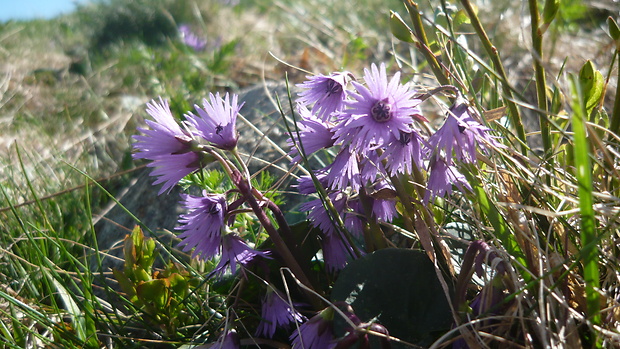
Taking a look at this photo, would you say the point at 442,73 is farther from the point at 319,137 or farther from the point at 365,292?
the point at 365,292

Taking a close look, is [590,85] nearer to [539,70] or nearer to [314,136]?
[539,70]

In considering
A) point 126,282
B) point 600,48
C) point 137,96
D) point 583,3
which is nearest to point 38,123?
point 137,96

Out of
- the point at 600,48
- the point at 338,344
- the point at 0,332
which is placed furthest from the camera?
the point at 600,48

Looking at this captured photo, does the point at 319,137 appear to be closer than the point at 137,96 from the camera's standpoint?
Yes

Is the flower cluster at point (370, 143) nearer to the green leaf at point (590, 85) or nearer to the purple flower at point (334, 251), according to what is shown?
the purple flower at point (334, 251)

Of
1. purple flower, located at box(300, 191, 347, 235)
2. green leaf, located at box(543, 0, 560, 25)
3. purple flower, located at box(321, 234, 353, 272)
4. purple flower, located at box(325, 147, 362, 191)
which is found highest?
green leaf, located at box(543, 0, 560, 25)

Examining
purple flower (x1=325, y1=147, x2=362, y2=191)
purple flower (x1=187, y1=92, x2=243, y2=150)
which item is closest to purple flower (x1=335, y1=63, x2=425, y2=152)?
purple flower (x1=325, y1=147, x2=362, y2=191)

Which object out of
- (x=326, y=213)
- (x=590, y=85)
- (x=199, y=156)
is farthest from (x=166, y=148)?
(x=590, y=85)

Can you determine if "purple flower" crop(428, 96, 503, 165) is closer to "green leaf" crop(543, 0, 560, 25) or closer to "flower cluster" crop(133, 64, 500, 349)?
"flower cluster" crop(133, 64, 500, 349)
